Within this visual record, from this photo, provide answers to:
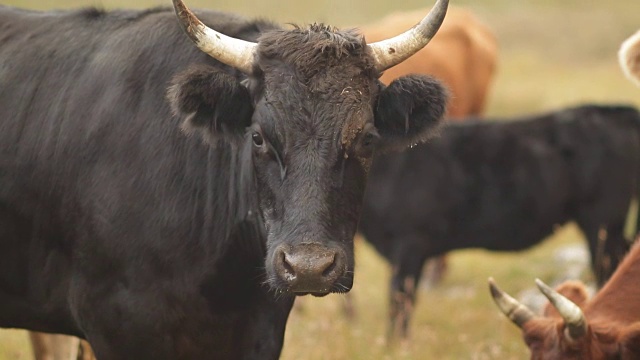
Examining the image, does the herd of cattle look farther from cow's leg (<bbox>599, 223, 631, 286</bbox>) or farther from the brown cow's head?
cow's leg (<bbox>599, 223, 631, 286</bbox>)

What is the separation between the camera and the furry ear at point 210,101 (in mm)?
4500

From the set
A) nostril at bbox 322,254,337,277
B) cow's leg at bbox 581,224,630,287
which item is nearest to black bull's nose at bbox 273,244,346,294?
nostril at bbox 322,254,337,277

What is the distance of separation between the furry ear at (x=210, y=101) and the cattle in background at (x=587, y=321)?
159 centimetres

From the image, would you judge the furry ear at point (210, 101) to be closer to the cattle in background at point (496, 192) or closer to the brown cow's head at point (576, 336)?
the brown cow's head at point (576, 336)

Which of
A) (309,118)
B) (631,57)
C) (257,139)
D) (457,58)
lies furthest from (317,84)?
(457,58)

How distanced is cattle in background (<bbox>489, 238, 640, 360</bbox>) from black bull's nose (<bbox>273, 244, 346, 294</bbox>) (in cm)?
131

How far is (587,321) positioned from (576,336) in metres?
0.21

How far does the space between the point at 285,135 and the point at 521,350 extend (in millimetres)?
4150

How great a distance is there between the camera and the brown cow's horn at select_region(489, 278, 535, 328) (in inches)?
213

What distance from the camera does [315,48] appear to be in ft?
14.5

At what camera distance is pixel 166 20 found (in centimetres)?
510

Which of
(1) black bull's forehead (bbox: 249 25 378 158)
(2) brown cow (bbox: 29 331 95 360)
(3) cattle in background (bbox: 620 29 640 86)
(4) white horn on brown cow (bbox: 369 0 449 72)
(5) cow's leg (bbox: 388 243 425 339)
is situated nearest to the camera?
(1) black bull's forehead (bbox: 249 25 378 158)

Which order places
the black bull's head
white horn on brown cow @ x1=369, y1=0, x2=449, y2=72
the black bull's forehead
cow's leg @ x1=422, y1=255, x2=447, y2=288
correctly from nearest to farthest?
the black bull's head < the black bull's forehead < white horn on brown cow @ x1=369, y1=0, x2=449, y2=72 < cow's leg @ x1=422, y1=255, x2=447, y2=288

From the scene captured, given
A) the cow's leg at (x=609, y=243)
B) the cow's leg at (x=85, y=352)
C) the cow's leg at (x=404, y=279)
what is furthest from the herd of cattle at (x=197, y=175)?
the cow's leg at (x=609, y=243)
